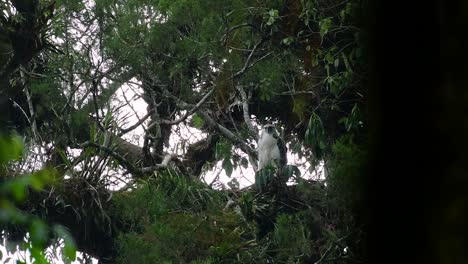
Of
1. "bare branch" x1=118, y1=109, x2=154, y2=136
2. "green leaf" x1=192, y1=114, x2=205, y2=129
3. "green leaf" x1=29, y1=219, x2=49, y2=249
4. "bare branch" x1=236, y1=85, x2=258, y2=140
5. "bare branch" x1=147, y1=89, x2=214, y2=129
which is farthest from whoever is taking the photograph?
"green leaf" x1=192, y1=114, x2=205, y2=129

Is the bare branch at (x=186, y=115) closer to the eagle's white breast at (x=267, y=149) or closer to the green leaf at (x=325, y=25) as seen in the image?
the eagle's white breast at (x=267, y=149)

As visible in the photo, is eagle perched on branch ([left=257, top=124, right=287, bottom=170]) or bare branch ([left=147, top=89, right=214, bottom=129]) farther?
eagle perched on branch ([left=257, top=124, right=287, bottom=170])

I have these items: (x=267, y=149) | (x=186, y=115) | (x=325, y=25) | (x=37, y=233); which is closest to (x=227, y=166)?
(x=267, y=149)

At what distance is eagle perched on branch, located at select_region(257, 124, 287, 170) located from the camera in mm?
8996

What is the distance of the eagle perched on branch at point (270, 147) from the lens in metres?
9.00

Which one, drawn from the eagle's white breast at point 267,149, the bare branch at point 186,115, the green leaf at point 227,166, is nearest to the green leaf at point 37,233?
the bare branch at point 186,115

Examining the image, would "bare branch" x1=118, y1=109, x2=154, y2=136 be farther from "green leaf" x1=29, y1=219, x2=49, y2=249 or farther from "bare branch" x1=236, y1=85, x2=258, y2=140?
"green leaf" x1=29, y1=219, x2=49, y2=249

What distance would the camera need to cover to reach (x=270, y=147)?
9.16 m

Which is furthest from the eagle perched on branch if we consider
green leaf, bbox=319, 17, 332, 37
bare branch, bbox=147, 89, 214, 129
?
green leaf, bbox=319, 17, 332, 37

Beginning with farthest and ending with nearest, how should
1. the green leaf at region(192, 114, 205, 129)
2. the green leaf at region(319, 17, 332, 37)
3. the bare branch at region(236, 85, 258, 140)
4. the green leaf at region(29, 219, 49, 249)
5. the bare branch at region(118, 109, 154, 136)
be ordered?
the green leaf at region(192, 114, 205, 129) → the bare branch at region(236, 85, 258, 140) → the bare branch at region(118, 109, 154, 136) → the green leaf at region(319, 17, 332, 37) → the green leaf at region(29, 219, 49, 249)

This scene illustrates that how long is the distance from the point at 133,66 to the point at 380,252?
22.2 ft

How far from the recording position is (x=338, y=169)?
638 cm

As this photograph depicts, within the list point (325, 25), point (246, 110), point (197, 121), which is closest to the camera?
point (325, 25)

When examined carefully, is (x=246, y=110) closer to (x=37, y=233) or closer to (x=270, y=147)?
(x=270, y=147)
